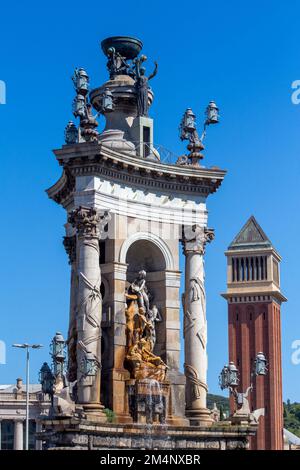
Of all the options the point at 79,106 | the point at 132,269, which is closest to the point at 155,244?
the point at 132,269

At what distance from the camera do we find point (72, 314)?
4259cm

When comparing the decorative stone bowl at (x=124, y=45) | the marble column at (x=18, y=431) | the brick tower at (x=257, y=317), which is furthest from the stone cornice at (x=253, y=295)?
the decorative stone bowl at (x=124, y=45)

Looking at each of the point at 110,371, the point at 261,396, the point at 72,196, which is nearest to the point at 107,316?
the point at 110,371

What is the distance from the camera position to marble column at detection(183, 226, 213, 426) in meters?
41.8

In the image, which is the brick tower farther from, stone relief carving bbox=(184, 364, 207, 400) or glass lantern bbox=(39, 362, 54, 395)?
glass lantern bbox=(39, 362, 54, 395)

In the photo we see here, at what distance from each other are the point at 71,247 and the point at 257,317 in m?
125

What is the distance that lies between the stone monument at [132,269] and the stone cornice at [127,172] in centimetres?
4

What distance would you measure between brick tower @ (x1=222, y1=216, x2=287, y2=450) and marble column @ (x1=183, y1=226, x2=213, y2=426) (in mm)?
106963

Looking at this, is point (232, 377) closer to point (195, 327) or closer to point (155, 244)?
point (195, 327)

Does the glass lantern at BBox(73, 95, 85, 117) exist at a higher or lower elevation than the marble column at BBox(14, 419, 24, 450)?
higher

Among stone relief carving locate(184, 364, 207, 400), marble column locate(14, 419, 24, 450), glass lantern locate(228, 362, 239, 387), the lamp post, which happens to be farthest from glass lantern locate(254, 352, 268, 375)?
marble column locate(14, 419, 24, 450)

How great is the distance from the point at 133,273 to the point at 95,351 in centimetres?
466

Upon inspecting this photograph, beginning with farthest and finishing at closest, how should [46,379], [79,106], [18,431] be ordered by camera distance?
[18,431]
[46,379]
[79,106]
